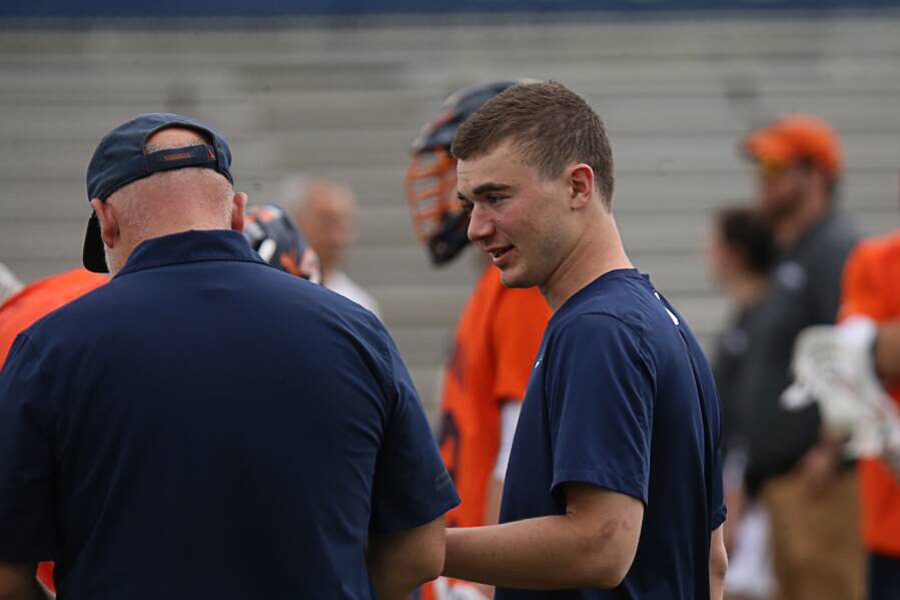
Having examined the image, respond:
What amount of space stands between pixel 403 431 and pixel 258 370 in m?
0.29

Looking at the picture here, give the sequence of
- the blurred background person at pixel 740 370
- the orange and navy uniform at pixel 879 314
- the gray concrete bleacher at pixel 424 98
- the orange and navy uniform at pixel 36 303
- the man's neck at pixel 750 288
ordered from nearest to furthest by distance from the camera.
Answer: the orange and navy uniform at pixel 36 303, the orange and navy uniform at pixel 879 314, the blurred background person at pixel 740 370, the man's neck at pixel 750 288, the gray concrete bleacher at pixel 424 98

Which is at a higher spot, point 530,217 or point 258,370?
point 530,217

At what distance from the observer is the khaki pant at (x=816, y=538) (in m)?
6.34

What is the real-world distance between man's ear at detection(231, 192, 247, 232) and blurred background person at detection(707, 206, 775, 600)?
181 inches

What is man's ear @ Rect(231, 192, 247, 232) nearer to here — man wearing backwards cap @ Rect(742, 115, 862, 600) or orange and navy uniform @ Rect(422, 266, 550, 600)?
orange and navy uniform @ Rect(422, 266, 550, 600)

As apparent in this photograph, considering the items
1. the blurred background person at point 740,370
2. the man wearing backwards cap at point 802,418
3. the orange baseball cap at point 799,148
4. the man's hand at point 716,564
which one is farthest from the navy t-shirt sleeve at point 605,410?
the orange baseball cap at point 799,148

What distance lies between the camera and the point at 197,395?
221 cm

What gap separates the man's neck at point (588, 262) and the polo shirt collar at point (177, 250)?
1.97 feet

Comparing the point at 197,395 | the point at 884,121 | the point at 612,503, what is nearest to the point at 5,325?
the point at 197,395

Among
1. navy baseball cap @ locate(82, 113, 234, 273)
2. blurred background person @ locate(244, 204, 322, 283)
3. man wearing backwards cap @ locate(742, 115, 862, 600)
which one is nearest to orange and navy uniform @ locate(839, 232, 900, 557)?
man wearing backwards cap @ locate(742, 115, 862, 600)

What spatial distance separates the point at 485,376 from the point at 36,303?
105 cm

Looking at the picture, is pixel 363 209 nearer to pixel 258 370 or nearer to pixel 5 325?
pixel 5 325

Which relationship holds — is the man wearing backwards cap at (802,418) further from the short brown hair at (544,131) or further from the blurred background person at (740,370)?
the short brown hair at (544,131)

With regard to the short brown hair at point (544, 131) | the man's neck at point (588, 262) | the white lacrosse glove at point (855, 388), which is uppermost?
the short brown hair at point (544, 131)
